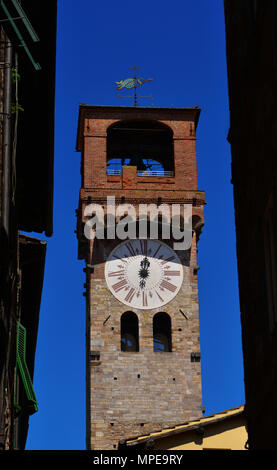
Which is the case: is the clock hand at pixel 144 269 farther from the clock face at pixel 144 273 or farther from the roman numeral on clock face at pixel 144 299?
the roman numeral on clock face at pixel 144 299

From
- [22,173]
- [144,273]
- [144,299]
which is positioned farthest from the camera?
[144,273]

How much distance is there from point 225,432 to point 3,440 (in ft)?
43.5

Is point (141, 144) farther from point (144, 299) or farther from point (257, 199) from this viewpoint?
point (257, 199)

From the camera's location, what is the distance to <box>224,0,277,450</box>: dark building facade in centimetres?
901

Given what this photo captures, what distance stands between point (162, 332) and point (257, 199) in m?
25.4

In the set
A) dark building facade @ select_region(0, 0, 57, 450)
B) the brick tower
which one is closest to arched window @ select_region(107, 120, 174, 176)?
the brick tower

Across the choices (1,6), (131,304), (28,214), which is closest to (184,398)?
(131,304)

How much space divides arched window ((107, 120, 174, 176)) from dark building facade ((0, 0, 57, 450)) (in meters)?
19.9

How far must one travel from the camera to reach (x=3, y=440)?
10453 mm

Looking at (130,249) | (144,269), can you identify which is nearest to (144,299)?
(144,269)

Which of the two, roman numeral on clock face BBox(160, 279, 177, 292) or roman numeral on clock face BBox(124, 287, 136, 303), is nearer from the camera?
roman numeral on clock face BBox(124, 287, 136, 303)

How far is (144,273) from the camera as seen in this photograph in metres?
35.6

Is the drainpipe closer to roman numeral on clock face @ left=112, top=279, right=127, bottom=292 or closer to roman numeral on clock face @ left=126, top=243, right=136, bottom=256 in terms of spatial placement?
roman numeral on clock face @ left=112, top=279, right=127, bottom=292

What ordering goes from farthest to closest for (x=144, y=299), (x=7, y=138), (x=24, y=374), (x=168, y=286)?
(x=168, y=286)
(x=144, y=299)
(x=24, y=374)
(x=7, y=138)
